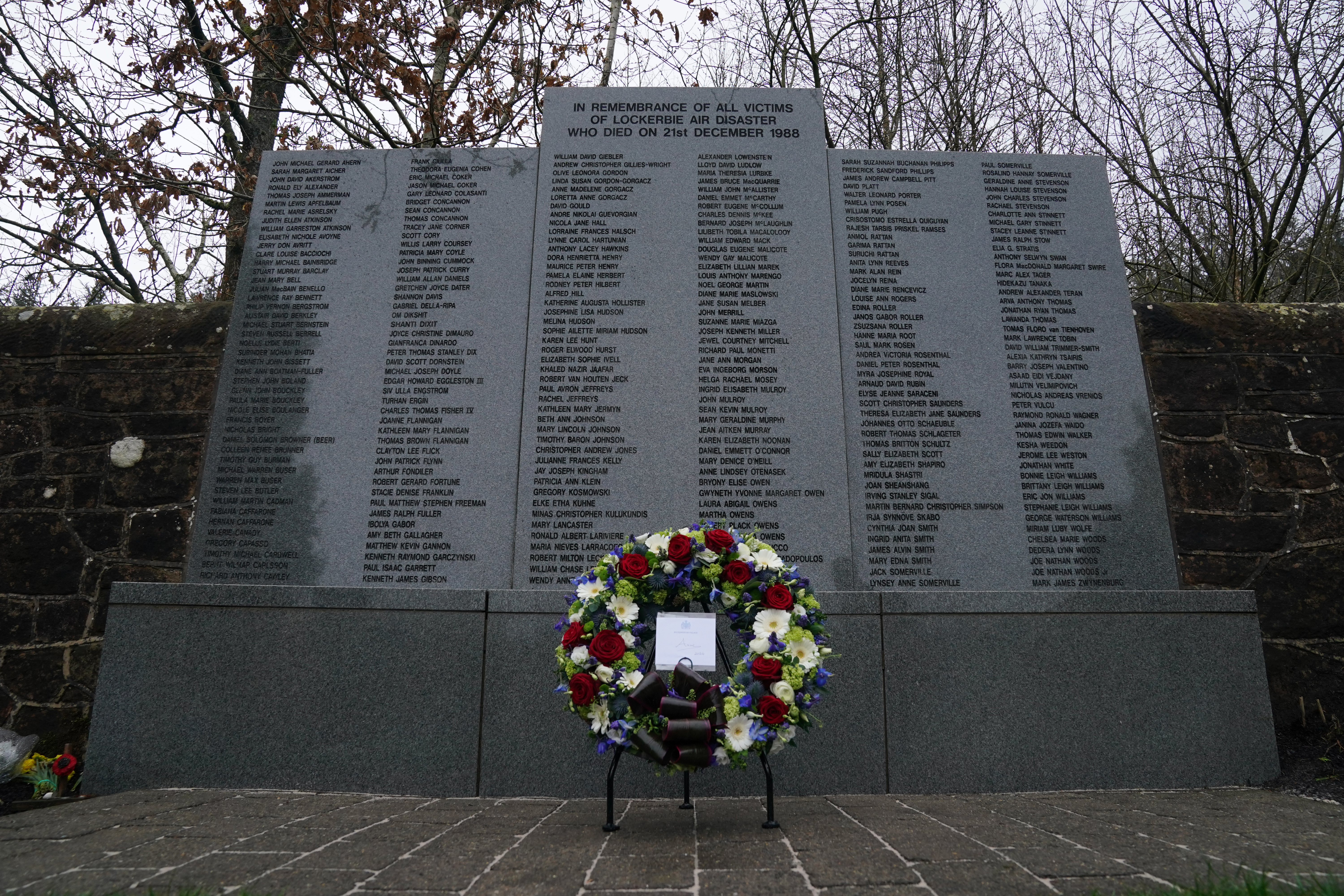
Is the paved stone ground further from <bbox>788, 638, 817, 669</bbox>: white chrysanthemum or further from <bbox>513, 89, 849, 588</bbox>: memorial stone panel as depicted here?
A: <bbox>513, 89, 849, 588</bbox>: memorial stone panel

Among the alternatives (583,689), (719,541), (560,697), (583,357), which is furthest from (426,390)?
(583,689)

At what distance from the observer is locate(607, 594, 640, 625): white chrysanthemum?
354 cm

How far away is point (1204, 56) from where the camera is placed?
8.12 m

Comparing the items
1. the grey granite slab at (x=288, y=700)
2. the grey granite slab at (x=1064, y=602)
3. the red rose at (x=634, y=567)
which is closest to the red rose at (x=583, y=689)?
the red rose at (x=634, y=567)

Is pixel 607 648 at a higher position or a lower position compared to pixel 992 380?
lower

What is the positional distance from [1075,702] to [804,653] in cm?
233

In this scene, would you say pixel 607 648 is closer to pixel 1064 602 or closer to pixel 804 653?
pixel 804 653

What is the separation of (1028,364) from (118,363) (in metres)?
7.39

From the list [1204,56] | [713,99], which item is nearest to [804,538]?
[713,99]

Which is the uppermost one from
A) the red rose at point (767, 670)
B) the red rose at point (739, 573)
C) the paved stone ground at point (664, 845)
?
the red rose at point (739, 573)

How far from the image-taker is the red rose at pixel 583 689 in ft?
11.0

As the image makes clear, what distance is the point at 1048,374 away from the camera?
5.82m

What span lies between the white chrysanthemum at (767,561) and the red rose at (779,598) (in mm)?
102

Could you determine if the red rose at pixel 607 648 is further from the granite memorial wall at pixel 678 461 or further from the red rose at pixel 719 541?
the granite memorial wall at pixel 678 461
